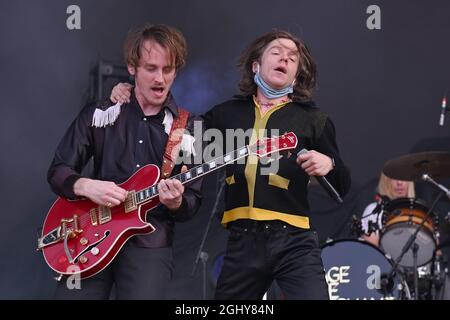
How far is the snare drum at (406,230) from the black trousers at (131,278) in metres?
3.72

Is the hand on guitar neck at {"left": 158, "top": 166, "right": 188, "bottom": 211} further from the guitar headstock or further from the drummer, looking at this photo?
the drummer

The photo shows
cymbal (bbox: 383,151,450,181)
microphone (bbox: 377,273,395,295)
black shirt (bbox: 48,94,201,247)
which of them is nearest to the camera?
black shirt (bbox: 48,94,201,247)

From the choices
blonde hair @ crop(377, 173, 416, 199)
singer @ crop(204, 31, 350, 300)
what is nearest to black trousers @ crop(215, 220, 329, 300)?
singer @ crop(204, 31, 350, 300)

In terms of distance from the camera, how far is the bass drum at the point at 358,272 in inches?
251

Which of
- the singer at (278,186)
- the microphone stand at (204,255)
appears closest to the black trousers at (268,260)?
the singer at (278,186)

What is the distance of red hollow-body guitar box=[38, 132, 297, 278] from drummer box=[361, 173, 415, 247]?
11.7 ft

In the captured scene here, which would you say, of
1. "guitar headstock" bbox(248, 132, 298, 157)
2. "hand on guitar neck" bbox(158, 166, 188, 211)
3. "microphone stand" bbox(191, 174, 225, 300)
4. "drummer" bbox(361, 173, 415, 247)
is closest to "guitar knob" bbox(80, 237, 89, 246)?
"hand on guitar neck" bbox(158, 166, 188, 211)

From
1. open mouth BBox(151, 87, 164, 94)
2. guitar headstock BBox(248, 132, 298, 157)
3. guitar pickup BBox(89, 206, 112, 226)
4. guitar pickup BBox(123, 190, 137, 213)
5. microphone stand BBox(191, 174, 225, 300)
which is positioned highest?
open mouth BBox(151, 87, 164, 94)

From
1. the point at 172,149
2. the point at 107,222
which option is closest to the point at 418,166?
the point at 172,149

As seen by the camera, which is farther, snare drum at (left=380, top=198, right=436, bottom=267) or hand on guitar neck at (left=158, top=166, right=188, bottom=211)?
snare drum at (left=380, top=198, right=436, bottom=267)

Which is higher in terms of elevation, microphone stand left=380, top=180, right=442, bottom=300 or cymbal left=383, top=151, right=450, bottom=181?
cymbal left=383, top=151, right=450, bottom=181

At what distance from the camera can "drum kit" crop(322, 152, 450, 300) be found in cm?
643

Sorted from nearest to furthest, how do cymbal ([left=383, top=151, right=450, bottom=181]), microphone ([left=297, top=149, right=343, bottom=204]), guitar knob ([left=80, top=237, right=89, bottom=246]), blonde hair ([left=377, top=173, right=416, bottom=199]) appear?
1. microphone ([left=297, top=149, right=343, bottom=204])
2. guitar knob ([left=80, top=237, right=89, bottom=246])
3. cymbal ([left=383, top=151, right=450, bottom=181])
4. blonde hair ([left=377, top=173, right=416, bottom=199])
